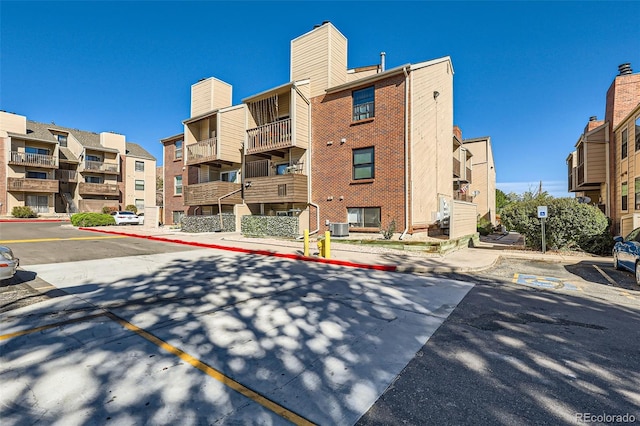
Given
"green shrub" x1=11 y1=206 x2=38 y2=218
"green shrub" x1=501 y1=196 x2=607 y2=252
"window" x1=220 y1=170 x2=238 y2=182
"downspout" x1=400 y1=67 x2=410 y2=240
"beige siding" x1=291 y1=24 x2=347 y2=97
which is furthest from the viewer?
"green shrub" x1=11 y1=206 x2=38 y2=218

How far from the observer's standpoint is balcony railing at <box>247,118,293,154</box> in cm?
1845

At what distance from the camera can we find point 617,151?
725 inches

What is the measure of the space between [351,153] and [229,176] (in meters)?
11.0

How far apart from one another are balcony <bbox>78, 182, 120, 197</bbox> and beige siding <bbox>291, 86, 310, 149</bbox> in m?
37.1

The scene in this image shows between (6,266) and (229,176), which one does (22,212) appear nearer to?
(229,176)

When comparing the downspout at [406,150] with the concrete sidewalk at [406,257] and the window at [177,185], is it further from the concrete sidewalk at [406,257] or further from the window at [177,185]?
the window at [177,185]

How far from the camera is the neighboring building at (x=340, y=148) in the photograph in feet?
52.1

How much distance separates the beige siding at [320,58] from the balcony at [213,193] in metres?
8.65

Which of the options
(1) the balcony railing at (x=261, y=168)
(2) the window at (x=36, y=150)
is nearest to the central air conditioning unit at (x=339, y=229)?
(1) the balcony railing at (x=261, y=168)

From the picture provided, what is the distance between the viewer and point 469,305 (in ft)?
19.8

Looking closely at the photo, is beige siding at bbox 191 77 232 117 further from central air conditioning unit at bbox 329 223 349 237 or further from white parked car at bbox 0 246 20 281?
white parked car at bbox 0 246 20 281

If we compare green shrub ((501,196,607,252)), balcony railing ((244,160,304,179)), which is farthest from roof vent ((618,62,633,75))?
balcony railing ((244,160,304,179))

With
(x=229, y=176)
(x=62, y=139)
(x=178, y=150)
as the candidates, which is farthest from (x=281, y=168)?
(x=62, y=139)

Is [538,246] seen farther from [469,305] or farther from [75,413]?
[75,413]
